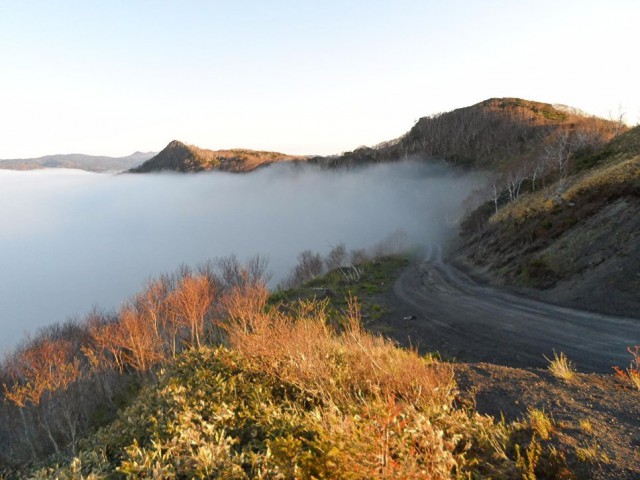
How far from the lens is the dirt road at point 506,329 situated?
53.8 feet

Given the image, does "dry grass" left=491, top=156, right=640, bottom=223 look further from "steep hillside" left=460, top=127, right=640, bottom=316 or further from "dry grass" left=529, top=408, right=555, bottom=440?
"dry grass" left=529, top=408, right=555, bottom=440

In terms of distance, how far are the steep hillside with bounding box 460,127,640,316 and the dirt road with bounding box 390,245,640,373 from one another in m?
2.09

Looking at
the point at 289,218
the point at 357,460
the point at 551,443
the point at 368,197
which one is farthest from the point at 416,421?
the point at 289,218

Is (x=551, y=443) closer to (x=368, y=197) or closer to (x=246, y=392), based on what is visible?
(x=246, y=392)

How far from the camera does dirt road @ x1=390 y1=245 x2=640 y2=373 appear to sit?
16391 millimetres

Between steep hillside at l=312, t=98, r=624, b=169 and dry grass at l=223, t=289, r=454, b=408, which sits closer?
dry grass at l=223, t=289, r=454, b=408

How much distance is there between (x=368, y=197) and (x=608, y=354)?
129 metres

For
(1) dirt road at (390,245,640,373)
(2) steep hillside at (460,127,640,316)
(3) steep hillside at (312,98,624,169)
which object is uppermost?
(3) steep hillside at (312,98,624,169)

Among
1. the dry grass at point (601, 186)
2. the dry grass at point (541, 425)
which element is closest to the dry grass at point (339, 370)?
the dry grass at point (541, 425)

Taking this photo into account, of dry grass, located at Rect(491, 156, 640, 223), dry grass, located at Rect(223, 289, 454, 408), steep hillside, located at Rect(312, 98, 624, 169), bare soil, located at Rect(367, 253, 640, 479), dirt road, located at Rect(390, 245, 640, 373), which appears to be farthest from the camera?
steep hillside, located at Rect(312, 98, 624, 169)

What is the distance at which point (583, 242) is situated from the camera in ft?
87.5

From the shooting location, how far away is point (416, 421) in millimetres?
5543

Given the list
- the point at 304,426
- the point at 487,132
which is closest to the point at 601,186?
the point at 304,426

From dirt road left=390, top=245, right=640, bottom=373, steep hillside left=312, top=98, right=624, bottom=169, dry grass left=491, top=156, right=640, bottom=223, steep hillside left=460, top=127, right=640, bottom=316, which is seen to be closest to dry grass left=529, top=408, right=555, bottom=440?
dirt road left=390, top=245, right=640, bottom=373
